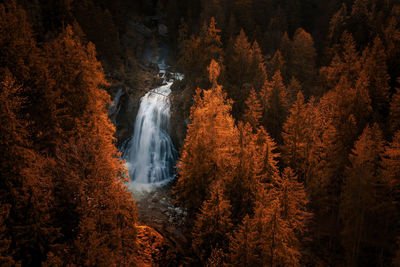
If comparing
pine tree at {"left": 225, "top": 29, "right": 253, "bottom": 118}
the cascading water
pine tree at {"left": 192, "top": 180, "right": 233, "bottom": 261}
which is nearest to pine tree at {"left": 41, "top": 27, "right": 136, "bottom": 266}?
pine tree at {"left": 192, "top": 180, "right": 233, "bottom": 261}

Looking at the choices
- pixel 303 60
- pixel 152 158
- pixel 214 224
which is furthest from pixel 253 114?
pixel 303 60

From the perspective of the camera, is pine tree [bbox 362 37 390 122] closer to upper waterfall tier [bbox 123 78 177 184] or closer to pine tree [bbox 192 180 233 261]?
pine tree [bbox 192 180 233 261]

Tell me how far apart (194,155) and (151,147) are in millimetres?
16619

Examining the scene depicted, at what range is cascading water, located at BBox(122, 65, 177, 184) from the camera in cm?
3431

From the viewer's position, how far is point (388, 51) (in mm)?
31047

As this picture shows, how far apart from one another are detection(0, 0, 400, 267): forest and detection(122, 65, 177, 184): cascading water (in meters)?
0.17

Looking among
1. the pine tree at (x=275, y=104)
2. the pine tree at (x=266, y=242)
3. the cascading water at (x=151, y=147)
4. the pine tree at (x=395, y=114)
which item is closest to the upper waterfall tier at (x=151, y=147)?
the cascading water at (x=151, y=147)

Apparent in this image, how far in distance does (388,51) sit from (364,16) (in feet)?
44.7

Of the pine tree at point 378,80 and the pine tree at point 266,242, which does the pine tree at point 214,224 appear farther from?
the pine tree at point 378,80

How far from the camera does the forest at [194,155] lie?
553 inches

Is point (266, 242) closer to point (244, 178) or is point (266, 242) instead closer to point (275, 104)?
point (244, 178)

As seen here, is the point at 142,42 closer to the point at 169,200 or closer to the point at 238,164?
the point at 169,200

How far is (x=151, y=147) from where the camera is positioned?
35.8 metres

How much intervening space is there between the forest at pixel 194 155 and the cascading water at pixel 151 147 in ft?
0.57
